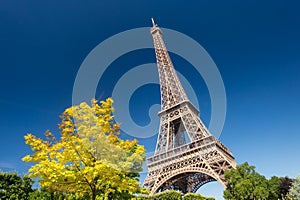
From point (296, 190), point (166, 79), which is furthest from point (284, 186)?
point (166, 79)

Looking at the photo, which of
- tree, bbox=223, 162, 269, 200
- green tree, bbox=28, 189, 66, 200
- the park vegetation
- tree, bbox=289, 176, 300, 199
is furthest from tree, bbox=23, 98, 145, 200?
tree, bbox=289, 176, 300, 199

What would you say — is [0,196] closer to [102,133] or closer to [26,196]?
[26,196]

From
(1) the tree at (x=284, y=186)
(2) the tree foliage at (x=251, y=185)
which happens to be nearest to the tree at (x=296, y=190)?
(2) the tree foliage at (x=251, y=185)

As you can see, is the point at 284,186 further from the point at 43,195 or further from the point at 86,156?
the point at 86,156

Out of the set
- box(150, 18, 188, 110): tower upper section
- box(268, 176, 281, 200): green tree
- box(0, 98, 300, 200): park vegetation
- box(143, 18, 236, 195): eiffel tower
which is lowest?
box(0, 98, 300, 200): park vegetation

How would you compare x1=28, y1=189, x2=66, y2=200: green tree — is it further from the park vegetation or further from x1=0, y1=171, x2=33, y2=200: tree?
the park vegetation
